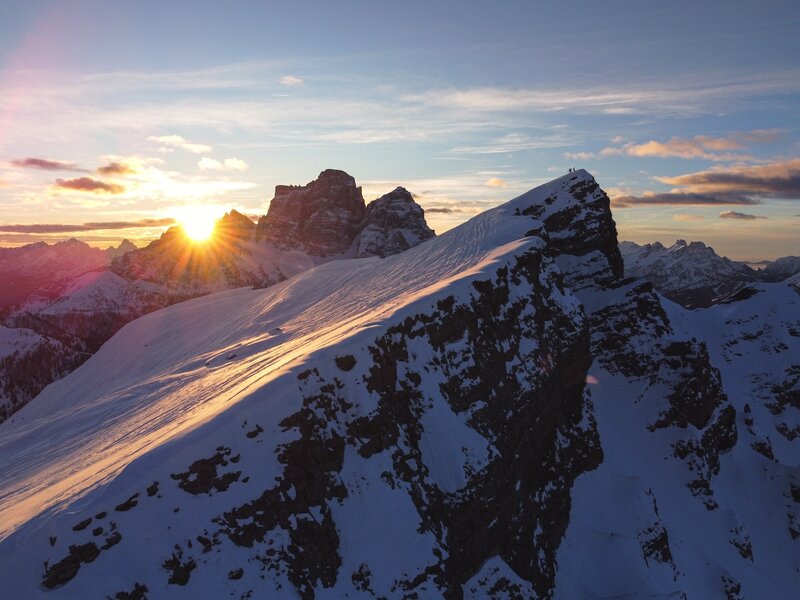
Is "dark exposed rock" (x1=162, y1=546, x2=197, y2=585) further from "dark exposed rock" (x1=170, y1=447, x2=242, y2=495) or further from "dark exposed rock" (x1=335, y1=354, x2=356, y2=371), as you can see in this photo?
"dark exposed rock" (x1=335, y1=354, x2=356, y2=371)

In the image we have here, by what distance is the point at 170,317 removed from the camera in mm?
95000

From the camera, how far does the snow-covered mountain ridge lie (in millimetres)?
28219

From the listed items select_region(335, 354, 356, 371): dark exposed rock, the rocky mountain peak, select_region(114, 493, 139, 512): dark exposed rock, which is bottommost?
select_region(114, 493, 139, 512): dark exposed rock

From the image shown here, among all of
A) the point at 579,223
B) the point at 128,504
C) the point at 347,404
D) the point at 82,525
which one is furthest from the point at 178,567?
the point at 579,223

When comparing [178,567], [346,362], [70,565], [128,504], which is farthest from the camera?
[346,362]

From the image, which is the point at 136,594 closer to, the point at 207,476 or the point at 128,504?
the point at 128,504

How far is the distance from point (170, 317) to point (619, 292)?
3192 inches

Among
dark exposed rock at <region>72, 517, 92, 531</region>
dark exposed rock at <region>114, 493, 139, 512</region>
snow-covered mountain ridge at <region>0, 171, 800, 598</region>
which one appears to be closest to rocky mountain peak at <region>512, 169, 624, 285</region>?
snow-covered mountain ridge at <region>0, 171, 800, 598</region>

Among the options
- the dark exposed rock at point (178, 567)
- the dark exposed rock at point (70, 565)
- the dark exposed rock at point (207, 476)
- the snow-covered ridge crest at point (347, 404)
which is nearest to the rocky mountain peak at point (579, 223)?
the snow-covered ridge crest at point (347, 404)

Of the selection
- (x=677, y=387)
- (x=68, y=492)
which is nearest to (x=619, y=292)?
(x=677, y=387)

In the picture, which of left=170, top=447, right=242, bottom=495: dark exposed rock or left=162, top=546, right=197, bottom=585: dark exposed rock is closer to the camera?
left=162, top=546, right=197, bottom=585: dark exposed rock

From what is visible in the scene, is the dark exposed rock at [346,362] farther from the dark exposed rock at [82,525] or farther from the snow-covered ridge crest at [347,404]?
the dark exposed rock at [82,525]

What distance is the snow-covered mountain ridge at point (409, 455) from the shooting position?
92.6ft

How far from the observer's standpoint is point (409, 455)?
120ft
